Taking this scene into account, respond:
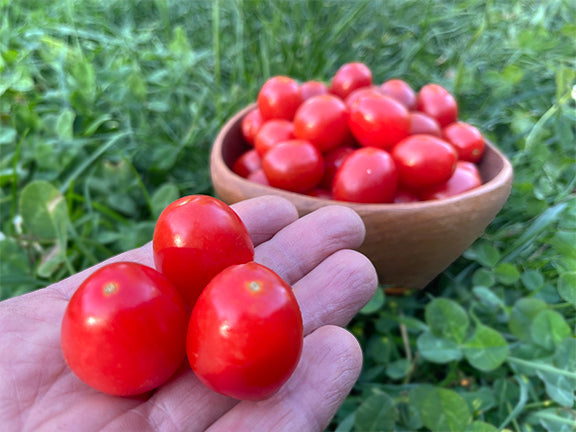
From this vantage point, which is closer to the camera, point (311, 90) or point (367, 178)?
point (367, 178)

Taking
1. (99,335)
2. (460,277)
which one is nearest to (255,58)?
(460,277)

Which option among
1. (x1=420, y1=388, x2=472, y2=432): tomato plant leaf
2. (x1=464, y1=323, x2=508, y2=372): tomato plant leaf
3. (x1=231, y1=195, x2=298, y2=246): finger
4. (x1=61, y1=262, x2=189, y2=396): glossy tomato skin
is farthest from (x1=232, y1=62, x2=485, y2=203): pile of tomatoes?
(x1=61, y1=262, x2=189, y2=396): glossy tomato skin

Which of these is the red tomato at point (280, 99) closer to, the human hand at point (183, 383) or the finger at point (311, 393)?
the human hand at point (183, 383)

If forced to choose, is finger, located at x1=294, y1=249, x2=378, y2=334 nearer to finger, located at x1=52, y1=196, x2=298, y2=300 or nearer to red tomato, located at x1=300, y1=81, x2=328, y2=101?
finger, located at x1=52, y1=196, x2=298, y2=300

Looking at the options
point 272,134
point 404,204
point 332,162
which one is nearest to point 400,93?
point 332,162

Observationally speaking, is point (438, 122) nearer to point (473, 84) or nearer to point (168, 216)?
point (473, 84)

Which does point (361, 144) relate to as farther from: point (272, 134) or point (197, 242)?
point (197, 242)

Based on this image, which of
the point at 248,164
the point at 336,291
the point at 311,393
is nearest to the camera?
the point at 311,393

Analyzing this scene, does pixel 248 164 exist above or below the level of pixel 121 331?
below
